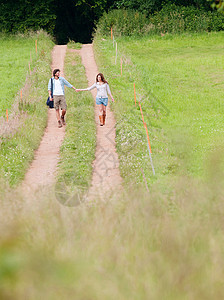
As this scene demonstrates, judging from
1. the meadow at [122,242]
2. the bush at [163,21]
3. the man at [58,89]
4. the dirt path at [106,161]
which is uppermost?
the meadow at [122,242]

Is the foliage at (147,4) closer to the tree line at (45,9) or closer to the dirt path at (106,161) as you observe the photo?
the tree line at (45,9)

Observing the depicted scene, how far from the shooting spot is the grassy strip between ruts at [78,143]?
1205cm

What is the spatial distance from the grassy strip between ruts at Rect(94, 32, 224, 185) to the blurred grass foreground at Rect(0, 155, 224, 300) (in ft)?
9.62

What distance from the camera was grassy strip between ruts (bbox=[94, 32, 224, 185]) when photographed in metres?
12.3

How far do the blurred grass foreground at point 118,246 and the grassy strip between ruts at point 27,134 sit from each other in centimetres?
384

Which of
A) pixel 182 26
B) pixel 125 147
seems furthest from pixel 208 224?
pixel 182 26

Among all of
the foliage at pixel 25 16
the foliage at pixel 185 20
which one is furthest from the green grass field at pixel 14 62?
the foliage at pixel 185 20

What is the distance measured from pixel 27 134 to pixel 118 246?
1128 cm

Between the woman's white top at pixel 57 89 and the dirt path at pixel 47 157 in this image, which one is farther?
the woman's white top at pixel 57 89

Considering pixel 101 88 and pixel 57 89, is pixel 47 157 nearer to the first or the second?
pixel 57 89

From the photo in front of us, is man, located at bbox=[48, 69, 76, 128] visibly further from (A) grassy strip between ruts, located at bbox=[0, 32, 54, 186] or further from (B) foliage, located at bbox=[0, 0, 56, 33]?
(B) foliage, located at bbox=[0, 0, 56, 33]

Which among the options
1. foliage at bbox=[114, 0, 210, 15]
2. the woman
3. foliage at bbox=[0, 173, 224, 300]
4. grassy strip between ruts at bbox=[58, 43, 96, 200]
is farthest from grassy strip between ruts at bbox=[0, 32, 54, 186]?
foliage at bbox=[114, 0, 210, 15]

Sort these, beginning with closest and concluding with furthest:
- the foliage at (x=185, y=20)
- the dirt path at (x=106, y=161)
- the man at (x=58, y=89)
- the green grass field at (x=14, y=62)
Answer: the dirt path at (x=106, y=161), the man at (x=58, y=89), the green grass field at (x=14, y=62), the foliage at (x=185, y=20)

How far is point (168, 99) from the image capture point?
2377 cm
